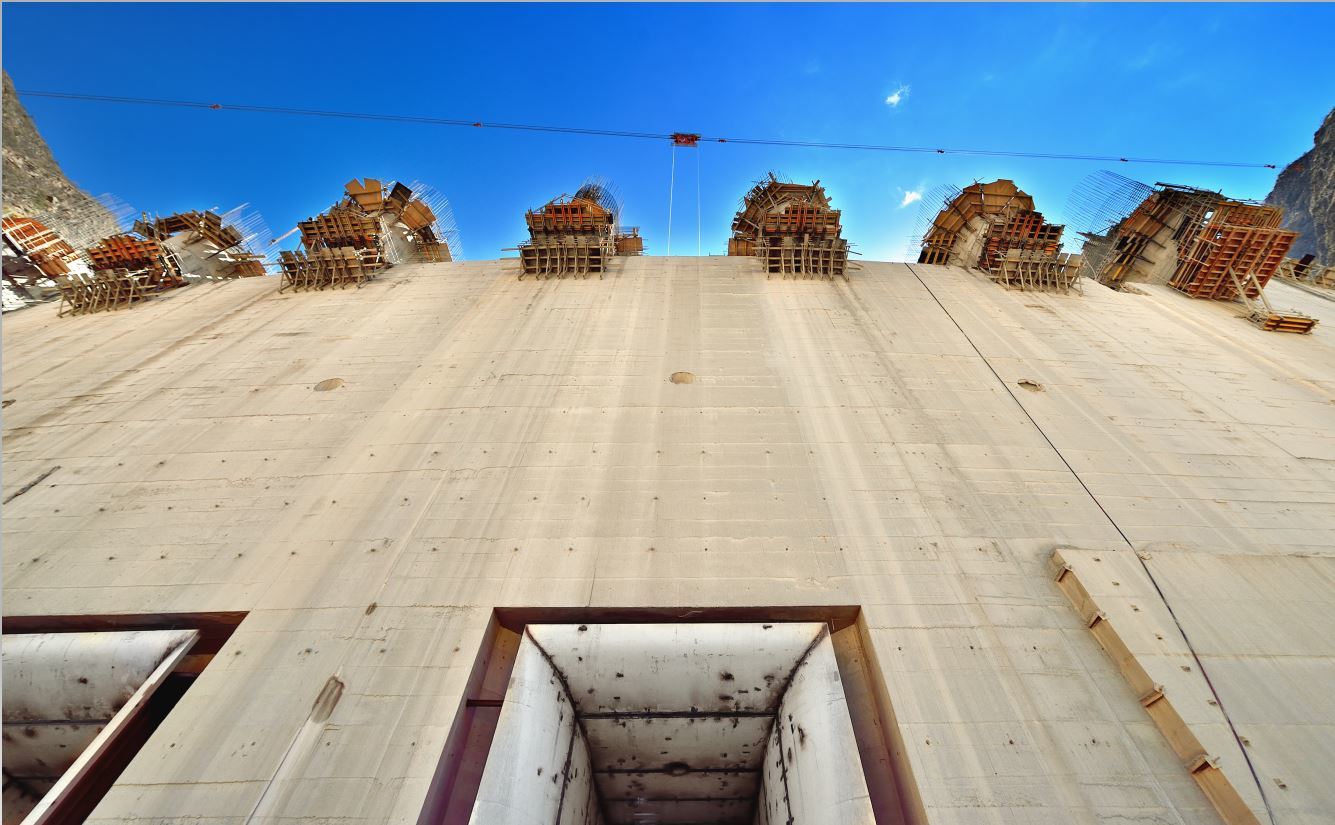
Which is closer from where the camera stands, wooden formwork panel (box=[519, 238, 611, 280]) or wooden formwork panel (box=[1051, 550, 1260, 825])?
wooden formwork panel (box=[1051, 550, 1260, 825])

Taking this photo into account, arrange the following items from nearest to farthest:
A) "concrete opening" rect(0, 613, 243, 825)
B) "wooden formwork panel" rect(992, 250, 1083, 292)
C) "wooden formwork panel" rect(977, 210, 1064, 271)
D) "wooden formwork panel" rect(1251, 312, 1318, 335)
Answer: "concrete opening" rect(0, 613, 243, 825), "wooden formwork panel" rect(1251, 312, 1318, 335), "wooden formwork panel" rect(992, 250, 1083, 292), "wooden formwork panel" rect(977, 210, 1064, 271)

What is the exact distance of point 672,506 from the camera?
7.77 metres

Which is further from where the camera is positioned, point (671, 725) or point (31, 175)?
point (31, 175)

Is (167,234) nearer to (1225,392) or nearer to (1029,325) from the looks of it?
(1029,325)

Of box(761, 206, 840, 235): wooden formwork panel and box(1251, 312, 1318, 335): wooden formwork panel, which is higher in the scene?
box(761, 206, 840, 235): wooden formwork panel

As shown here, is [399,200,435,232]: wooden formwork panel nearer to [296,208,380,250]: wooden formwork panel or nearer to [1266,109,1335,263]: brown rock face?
[296,208,380,250]: wooden formwork panel

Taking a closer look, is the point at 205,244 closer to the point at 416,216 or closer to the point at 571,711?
the point at 416,216

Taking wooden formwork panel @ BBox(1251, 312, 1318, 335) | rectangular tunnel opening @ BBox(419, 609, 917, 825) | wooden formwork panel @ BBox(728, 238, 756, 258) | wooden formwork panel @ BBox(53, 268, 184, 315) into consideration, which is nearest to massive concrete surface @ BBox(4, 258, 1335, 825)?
rectangular tunnel opening @ BBox(419, 609, 917, 825)

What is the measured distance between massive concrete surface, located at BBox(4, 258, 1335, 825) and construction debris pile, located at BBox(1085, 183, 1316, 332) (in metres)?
2.95

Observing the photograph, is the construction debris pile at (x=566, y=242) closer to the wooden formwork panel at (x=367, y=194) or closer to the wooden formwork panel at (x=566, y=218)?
the wooden formwork panel at (x=566, y=218)

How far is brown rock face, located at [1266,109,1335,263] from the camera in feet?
137

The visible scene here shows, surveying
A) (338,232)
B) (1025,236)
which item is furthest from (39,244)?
(1025,236)

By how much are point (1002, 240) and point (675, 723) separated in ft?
65.1

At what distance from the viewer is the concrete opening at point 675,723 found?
5.17 m
